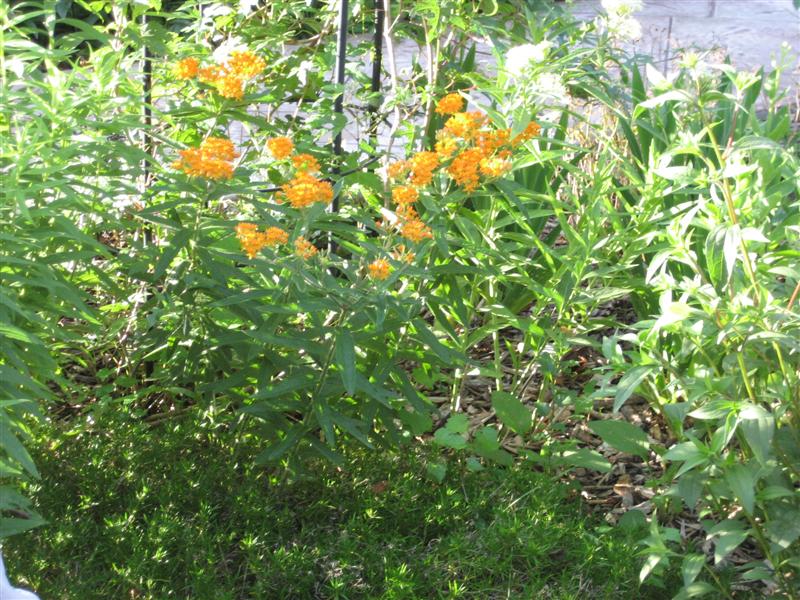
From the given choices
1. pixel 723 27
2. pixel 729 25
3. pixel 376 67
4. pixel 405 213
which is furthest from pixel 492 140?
pixel 729 25

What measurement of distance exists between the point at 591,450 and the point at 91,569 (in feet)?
5.01

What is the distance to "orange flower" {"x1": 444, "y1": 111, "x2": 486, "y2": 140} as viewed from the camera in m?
2.84

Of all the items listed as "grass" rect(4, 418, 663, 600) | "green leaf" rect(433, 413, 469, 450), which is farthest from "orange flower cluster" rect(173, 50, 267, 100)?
"green leaf" rect(433, 413, 469, 450)

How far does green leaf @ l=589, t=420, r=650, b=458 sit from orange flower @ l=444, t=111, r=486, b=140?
0.91m

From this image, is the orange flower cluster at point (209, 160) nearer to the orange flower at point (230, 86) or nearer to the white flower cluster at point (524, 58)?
the orange flower at point (230, 86)

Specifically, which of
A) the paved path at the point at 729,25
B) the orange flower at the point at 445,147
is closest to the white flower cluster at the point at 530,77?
the orange flower at the point at 445,147

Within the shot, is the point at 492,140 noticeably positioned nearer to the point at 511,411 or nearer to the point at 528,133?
the point at 528,133

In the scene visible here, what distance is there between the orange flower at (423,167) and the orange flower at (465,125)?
0.16 m

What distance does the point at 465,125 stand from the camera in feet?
9.33

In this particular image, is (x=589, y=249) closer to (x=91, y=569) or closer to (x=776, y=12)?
(x=91, y=569)

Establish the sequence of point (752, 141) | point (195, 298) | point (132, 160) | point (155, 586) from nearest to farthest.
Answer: point (752, 141) → point (155, 586) → point (132, 160) → point (195, 298)

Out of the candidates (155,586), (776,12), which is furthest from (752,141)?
(776,12)

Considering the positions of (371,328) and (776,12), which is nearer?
(371,328)

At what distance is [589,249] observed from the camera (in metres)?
3.04
